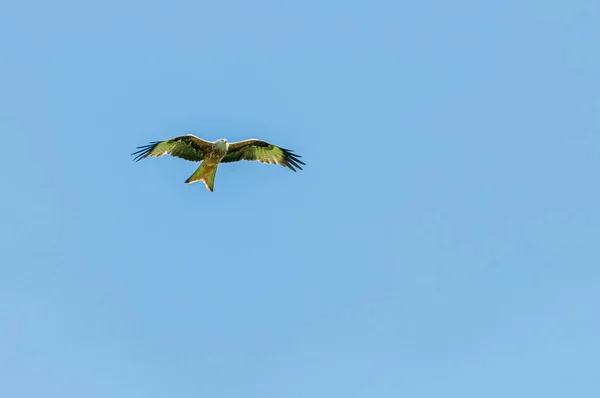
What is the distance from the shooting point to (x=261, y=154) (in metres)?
25.9

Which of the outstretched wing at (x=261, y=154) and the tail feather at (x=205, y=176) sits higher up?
the outstretched wing at (x=261, y=154)

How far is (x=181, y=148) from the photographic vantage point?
2506 cm

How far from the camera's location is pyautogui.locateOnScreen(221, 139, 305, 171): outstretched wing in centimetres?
2555

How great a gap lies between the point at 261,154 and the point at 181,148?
235cm

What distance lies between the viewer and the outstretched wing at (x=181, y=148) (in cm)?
2480

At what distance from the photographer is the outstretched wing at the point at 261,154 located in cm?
2555

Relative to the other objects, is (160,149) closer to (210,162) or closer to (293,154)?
(210,162)

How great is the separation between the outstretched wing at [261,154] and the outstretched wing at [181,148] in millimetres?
751

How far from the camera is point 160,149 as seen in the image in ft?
81.7

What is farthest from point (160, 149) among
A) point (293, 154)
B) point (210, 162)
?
point (293, 154)

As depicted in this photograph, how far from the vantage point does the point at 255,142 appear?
25516 mm

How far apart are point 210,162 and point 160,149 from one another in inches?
56.1

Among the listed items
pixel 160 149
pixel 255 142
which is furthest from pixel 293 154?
pixel 160 149

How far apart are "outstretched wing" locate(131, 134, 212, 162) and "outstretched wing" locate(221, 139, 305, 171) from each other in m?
0.75
